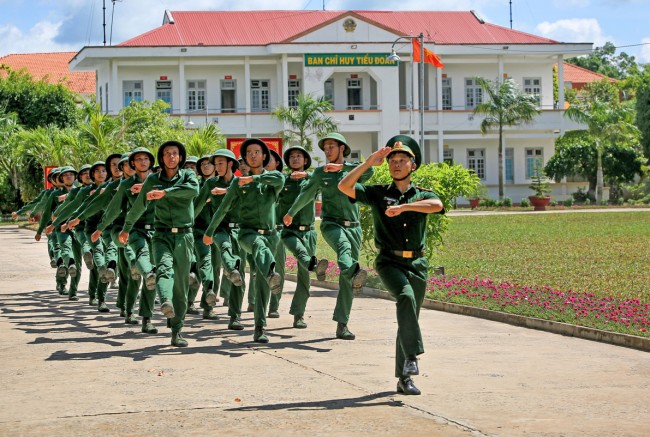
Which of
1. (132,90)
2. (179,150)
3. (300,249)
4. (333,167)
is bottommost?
(300,249)

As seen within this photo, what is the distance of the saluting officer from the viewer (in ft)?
30.1

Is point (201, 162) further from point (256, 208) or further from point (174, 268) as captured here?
point (174, 268)

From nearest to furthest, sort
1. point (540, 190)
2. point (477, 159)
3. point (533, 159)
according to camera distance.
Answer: point (540, 190) < point (477, 159) < point (533, 159)

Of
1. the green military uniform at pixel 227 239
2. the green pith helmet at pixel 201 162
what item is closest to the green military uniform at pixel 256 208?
the green military uniform at pixel 227 239

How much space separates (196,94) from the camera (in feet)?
211

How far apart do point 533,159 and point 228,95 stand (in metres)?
17.7

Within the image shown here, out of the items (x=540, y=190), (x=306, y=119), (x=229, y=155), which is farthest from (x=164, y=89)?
(x=229, y=155)

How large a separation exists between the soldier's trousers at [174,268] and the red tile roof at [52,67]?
80126mm

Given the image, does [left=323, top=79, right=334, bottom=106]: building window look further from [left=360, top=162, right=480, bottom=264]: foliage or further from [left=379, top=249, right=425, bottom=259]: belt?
[left=379, top=249, right=425, bottom=259]: belt

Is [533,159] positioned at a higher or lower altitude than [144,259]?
higher

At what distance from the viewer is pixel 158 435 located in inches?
307

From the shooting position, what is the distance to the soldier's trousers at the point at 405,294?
915 cm

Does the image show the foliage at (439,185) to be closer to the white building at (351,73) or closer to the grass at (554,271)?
the grass at (554,271)

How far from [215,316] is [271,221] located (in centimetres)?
247
